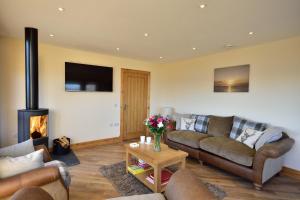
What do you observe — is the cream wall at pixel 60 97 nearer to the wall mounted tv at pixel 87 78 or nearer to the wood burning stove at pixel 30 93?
the wall mounted tv at pixel 87 78

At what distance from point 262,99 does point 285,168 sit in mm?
1283

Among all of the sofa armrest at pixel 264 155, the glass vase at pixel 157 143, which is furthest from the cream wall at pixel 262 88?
the glass vase at pixel 157 143

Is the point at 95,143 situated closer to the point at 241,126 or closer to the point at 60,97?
the point at 60,97

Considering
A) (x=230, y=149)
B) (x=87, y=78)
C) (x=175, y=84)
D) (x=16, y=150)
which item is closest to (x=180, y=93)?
(x=175, y=84)

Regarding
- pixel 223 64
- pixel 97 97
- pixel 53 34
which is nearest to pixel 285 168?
pixel 223 64

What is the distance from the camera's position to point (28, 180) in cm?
134

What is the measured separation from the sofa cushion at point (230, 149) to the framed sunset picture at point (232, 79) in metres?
1.19

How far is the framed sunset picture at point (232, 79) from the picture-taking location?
11.7 feet

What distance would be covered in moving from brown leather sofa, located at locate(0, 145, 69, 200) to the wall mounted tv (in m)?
2.76

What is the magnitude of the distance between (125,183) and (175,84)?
3.39 metres

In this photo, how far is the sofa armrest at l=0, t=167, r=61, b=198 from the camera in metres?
1.26

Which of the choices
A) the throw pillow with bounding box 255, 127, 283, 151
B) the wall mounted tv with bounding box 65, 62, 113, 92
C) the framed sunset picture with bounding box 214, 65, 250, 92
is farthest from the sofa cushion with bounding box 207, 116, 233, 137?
the wall mounted tv with bounding box 65, 62, 113, 92

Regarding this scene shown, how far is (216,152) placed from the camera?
2939 mm

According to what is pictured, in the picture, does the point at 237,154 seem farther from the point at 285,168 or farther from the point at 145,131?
the point at 145,131
